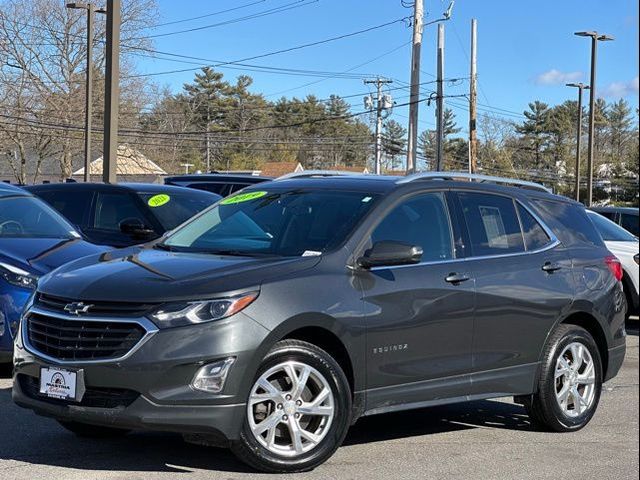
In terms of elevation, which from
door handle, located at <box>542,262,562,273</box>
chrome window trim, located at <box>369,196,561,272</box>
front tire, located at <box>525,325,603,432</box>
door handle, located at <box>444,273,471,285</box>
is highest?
chrome window trim, located at <box>369,196,561,272</box>

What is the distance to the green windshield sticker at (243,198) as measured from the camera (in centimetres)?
639

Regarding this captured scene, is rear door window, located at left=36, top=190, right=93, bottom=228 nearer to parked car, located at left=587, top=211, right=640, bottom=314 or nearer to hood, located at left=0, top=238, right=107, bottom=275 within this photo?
hood, located at left=0, top=238, right=107, bottom=275

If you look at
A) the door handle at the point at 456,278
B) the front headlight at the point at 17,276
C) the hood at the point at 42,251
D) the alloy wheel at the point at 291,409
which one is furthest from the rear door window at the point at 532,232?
the front headlight at the point at 17,276

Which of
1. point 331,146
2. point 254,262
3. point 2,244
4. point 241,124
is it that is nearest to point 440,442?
point 254,262

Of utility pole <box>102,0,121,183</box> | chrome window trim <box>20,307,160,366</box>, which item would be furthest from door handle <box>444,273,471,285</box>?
utility pole <box>102,0,121,183</box>

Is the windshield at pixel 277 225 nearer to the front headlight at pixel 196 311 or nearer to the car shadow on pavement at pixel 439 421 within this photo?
the front headlight at pixel 196 311

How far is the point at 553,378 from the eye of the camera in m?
6.55

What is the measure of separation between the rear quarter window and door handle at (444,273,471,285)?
4.16 feet

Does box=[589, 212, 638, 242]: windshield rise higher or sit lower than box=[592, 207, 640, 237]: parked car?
lower

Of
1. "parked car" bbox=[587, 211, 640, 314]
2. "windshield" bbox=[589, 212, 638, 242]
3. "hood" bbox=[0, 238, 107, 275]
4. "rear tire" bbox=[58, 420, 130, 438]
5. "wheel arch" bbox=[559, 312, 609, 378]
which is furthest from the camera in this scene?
"windshield" bbox=[589, 212, 638, 242]

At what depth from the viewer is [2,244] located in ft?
26.2

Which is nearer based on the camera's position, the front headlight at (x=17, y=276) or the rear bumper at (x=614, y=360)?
the rear bumper at (x=614, y=360)

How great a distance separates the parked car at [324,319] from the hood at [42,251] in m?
1.99

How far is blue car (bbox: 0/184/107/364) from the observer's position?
7375 millimetres
